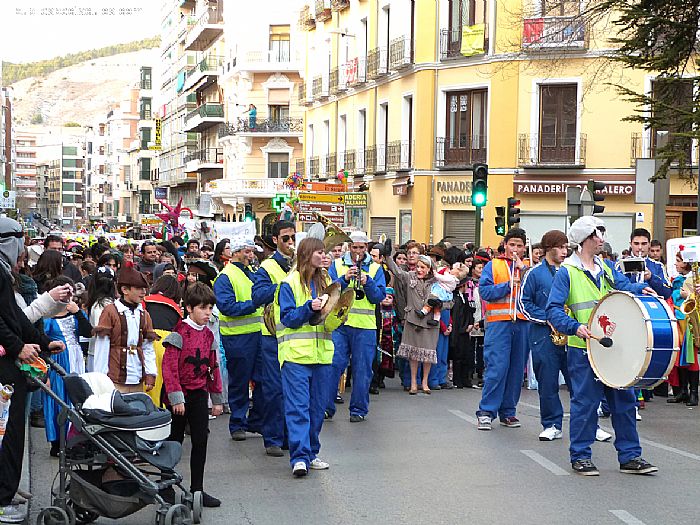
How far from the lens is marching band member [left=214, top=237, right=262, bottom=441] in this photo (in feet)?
36.4

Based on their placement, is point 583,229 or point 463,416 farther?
point 463,416

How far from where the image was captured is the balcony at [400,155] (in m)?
38.3

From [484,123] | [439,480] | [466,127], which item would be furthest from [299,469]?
[466,127]

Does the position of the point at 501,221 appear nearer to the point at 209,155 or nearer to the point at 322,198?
the point at 322,198

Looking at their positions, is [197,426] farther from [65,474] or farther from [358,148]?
[358,148]

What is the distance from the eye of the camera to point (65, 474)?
302 inches

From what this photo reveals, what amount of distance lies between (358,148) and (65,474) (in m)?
36.6

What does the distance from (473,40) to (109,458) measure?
29.3 m

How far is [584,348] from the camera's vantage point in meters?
9.98

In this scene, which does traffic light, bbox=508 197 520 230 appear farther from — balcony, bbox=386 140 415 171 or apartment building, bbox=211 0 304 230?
apartment building, bbox=211 0 304 230

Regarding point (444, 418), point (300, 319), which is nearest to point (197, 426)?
point (300, 319)

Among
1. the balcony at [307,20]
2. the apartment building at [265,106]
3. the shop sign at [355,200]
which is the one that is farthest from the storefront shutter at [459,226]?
the apartment building at [265,106]

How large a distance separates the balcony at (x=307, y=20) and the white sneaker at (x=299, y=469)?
138 feet

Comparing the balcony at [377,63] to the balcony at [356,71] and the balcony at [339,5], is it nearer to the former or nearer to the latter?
the balcony at [356,71]
